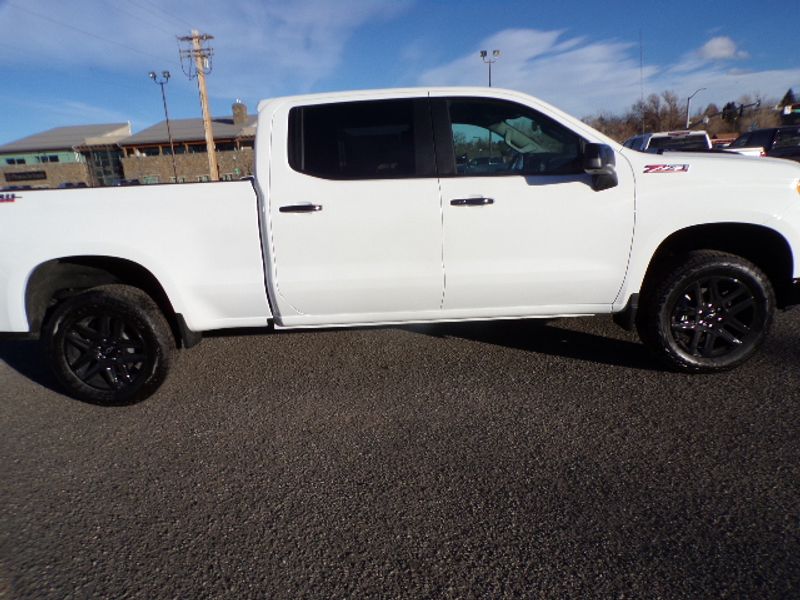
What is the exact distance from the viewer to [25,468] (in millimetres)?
2762

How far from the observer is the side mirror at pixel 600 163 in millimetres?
3023

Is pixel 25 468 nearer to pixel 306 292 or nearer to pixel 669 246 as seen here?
pixel 306 292

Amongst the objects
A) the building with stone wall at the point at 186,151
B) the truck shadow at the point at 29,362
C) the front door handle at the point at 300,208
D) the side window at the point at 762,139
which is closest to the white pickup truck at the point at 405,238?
the front door handle at the point at 300,208

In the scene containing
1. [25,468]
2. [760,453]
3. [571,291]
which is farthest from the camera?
[571,291]

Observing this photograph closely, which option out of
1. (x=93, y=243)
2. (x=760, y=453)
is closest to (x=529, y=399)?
(x=760, y=453)

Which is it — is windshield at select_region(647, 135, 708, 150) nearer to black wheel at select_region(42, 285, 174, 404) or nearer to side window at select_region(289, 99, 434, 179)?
side window at select_region(289, 99, 434, 179)

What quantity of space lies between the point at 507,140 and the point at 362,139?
969mm

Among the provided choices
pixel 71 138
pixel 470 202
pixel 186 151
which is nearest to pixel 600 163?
pixel 470 202

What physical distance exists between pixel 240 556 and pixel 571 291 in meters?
2.47

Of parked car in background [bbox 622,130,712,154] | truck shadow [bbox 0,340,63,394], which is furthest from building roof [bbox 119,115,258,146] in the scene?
truck shadow [bbox 0,340,63,394]

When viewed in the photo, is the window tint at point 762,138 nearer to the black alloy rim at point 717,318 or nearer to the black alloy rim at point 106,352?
the black alloy rim at point 717,318

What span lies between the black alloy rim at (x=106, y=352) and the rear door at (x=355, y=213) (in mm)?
993

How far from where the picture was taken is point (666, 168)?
3.26 m

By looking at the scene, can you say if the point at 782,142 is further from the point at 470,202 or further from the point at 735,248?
the point at 470,202
